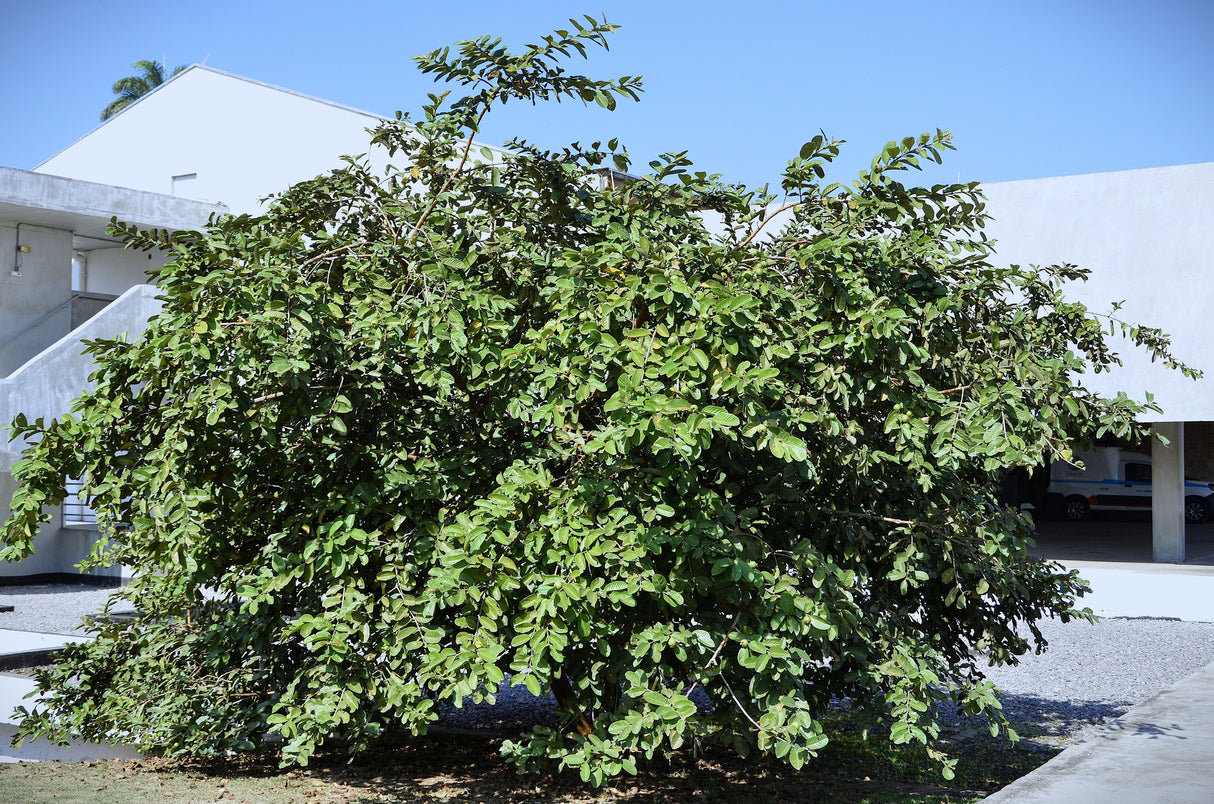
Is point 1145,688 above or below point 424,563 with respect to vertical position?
below

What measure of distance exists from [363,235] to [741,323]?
8.07 ft

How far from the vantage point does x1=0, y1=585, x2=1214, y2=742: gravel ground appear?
26.3ft

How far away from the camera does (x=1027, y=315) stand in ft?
18.2

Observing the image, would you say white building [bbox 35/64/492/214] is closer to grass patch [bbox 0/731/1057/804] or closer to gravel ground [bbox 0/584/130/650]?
gravel ground [bbox 0/584/130/650]

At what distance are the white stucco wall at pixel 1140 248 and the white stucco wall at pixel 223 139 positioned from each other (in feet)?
39.2

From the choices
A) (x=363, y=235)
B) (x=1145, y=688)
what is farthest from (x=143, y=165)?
(x=1145, y=688)

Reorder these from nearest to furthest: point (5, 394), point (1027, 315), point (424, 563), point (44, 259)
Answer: point (424, 563) < point (1027, 315) < point (5, 394) < point (44, 259)

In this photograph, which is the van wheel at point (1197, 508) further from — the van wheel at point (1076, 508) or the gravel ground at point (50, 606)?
the gravel ground at point (50, 606)

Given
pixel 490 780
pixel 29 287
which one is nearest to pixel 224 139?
pixel 29 287

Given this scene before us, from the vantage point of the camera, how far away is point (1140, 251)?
16.7m

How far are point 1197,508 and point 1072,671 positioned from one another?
19102 millimetres

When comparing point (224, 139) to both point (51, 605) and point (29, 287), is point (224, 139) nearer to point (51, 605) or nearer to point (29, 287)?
point (29, 287)

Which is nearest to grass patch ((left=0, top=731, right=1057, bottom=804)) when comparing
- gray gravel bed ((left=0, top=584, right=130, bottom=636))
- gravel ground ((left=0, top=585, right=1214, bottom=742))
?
gravel ground ((left=0, top=585, right=1214, bottom=742))

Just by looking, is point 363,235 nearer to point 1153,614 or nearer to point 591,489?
point 591,489
